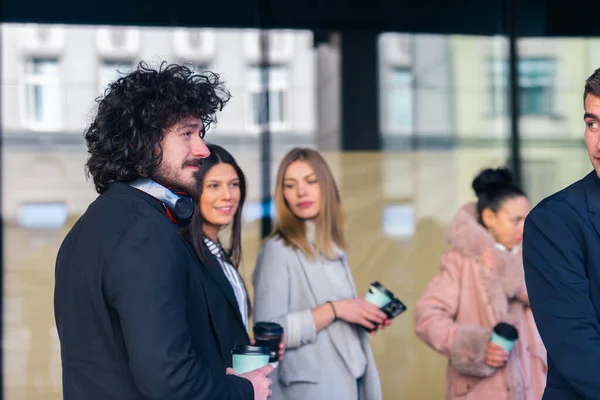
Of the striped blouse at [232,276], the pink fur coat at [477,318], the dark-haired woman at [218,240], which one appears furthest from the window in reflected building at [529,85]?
the striped blouse at [232,276]

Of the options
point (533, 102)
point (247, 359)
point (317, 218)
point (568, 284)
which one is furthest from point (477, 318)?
point (533, 102)

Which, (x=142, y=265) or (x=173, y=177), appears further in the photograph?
(x=173, y=177)

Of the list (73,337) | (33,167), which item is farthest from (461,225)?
(33,167)

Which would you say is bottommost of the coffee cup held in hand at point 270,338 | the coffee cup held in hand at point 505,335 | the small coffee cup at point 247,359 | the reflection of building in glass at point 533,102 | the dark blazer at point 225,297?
the coffee cup held in hand at point 505,335

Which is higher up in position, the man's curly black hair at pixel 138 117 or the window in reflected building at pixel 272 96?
the window in reflected building at pixel 272 96

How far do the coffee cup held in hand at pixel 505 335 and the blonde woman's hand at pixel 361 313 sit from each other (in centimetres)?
47

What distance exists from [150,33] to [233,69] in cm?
60

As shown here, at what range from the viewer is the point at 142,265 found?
2.03m

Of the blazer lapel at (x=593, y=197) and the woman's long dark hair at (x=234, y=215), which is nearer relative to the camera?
the blazer lapel at (x=593, y=197)

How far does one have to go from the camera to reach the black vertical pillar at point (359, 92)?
6191 millimetres

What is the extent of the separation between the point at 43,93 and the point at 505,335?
3.56 meters

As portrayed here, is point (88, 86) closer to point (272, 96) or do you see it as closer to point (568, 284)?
point (272, 96)

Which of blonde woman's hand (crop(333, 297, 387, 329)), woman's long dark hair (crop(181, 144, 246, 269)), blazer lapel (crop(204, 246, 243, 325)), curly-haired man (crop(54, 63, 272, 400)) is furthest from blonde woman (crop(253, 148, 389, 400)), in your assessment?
curly-haired man (crop(54, 63, 272, 400))

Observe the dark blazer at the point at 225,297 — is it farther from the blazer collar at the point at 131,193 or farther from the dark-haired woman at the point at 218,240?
the blazer collar at the point at 131,193
